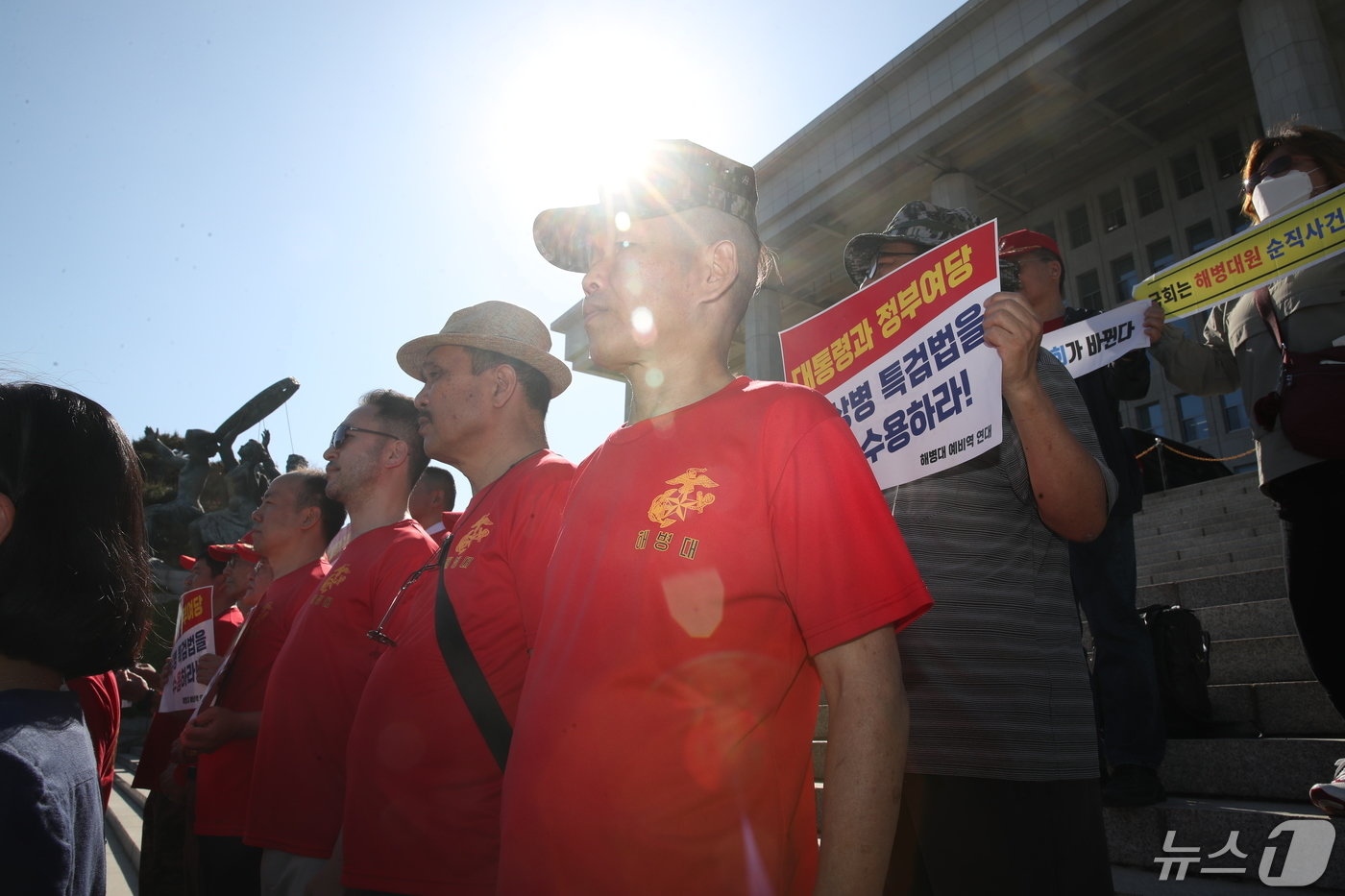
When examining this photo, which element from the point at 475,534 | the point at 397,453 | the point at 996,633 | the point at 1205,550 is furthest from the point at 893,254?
the point at 1205,550

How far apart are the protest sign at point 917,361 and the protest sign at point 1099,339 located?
1.07 m

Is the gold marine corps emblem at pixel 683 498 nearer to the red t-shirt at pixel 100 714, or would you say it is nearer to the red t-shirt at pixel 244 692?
the red t-shirt at pixel 100 714

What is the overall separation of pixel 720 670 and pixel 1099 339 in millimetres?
2376

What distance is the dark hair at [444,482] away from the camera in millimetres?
5363

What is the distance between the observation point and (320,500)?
14.5 feet

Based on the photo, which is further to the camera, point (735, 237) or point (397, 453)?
point (397, 453)

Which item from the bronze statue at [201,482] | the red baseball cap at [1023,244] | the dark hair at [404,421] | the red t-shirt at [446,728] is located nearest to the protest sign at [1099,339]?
the red baseball cap at [1023,244]

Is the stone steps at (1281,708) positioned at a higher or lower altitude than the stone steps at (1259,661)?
lower

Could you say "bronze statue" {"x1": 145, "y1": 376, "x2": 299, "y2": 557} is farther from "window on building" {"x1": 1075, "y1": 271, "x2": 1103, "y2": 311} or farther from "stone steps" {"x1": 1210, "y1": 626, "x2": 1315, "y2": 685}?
"window on building" {"x1": 1075, "y1": 271, "x2": 1103, "y2": 311}

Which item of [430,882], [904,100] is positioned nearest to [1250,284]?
[430,882]

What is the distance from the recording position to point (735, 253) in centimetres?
178

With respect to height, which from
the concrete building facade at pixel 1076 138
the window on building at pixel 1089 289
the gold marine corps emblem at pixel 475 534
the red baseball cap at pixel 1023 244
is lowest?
the gold marine corps emblem at pixel 475 534

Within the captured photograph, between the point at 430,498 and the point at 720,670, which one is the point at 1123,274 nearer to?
the point at 430,498

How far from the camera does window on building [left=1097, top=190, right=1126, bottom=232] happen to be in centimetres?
2567
